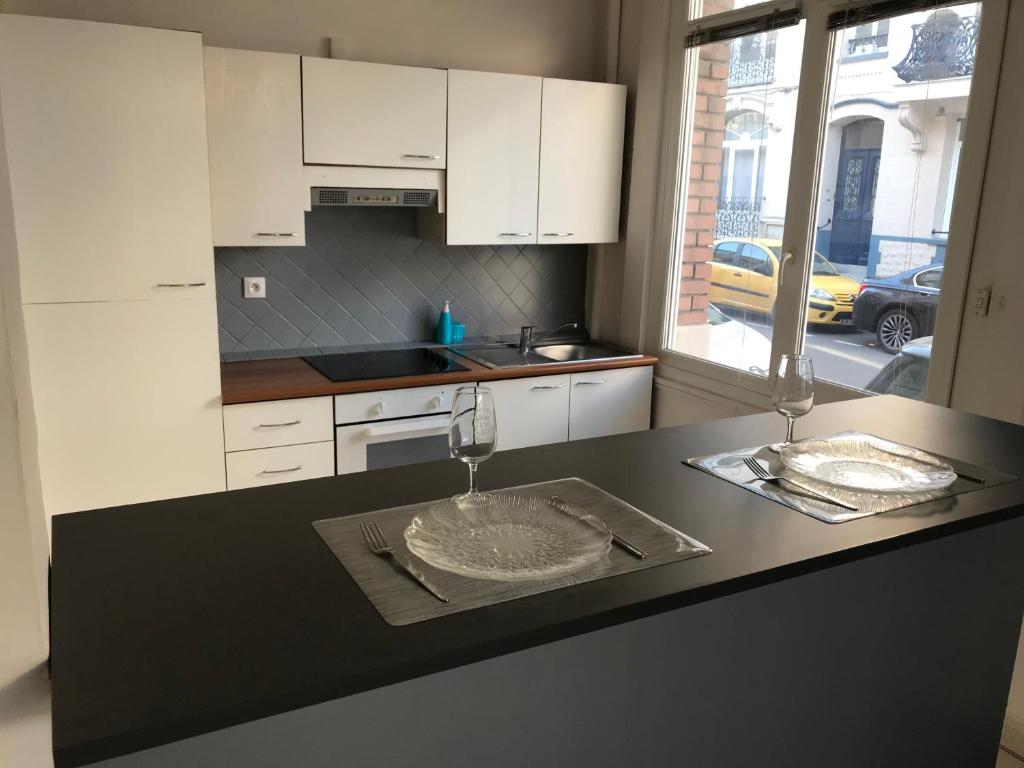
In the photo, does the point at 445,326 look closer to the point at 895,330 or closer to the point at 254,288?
the point at 254,288

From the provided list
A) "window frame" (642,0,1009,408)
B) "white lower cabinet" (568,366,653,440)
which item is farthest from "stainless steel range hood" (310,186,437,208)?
"window frame" (642,0,1009,408)

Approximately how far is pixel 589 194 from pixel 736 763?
2.84 metres

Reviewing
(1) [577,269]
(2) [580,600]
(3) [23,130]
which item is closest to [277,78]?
(3) [23,130]

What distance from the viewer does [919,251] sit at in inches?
108

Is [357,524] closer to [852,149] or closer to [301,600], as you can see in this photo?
[301,600]

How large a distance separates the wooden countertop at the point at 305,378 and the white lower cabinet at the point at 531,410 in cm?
4

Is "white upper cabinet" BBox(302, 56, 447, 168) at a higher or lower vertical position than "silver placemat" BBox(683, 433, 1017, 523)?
higher

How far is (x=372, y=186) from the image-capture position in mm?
3305

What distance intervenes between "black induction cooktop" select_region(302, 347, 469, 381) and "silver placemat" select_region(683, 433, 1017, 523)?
180 cm

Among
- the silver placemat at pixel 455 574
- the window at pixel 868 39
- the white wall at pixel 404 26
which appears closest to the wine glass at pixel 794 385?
the silver placemat at pixel 455 574

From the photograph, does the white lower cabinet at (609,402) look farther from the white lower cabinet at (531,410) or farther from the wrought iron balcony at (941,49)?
the wrought iron balcony at (941,49)

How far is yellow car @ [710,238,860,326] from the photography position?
3.08 meters

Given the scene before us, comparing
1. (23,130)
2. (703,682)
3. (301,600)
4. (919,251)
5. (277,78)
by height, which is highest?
(277,78)

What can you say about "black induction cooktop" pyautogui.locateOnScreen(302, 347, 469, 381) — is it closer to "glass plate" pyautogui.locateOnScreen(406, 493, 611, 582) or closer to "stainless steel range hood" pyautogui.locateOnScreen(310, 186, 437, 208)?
"stainless steel range hood" pyautogui.locateOnScreen(310, 186, 437, 208)
